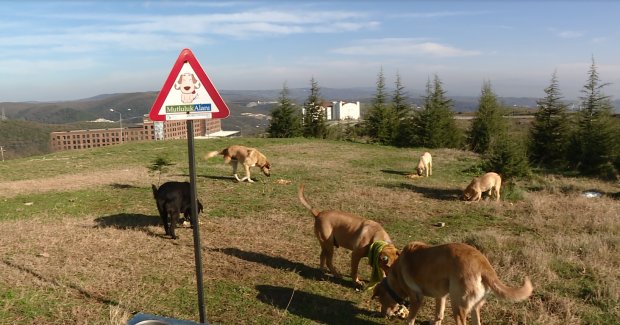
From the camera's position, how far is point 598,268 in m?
6.06

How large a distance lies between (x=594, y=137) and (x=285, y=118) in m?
22.8

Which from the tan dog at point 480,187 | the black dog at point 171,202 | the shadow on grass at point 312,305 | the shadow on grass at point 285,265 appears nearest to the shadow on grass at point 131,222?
the black dog at point 171,202

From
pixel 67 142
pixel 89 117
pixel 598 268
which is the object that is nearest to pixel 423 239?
pixel 598 268

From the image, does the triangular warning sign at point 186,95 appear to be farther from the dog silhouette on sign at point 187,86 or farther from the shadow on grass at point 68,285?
the shadow on grass at point 68,285

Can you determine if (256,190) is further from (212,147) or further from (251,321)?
(212,147)

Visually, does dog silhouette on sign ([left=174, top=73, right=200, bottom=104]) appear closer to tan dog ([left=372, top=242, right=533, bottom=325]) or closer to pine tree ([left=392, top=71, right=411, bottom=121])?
tan dog ([left=372, top=242, right=533, bottom=325])

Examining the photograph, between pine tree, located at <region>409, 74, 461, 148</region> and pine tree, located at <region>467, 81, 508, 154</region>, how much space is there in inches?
56.3

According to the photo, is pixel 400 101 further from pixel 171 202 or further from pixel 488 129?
pixel 171 202

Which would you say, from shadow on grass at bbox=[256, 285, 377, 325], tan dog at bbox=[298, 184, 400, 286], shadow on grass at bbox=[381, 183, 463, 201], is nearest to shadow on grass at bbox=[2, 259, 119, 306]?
shadow on grass at bbox=[256, 285, 377, 325]

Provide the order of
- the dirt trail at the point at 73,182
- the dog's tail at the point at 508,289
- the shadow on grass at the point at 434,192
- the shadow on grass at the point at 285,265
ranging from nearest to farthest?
the dog's tail at the point at 508,289 < the shadow on grass at the point at 285,265 < the dirt trail at the point at 73,182 < the shadow on grass at the point at 434,192

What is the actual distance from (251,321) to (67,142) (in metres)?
42.1

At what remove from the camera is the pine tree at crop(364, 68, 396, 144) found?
34281mm

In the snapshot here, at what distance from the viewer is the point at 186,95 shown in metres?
4.20

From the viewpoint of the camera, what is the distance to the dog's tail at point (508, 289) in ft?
11.9
